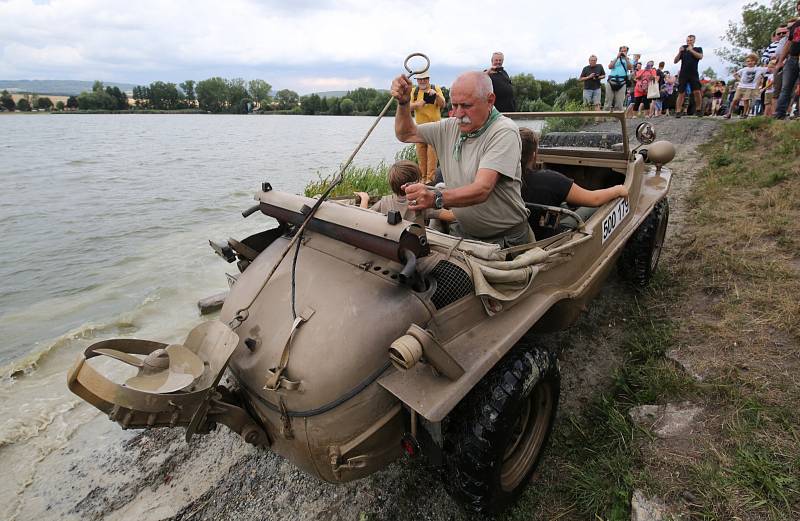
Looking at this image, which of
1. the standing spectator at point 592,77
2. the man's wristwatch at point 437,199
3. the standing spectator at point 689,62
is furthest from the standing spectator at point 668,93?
Result: the man's wristwatch at point 437,199

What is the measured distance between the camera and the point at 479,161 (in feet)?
8.65

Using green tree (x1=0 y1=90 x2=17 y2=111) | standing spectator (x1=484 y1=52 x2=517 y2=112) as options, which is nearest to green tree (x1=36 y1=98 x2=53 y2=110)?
green tree (x1=0 y1=90 x2=17 y2=111)

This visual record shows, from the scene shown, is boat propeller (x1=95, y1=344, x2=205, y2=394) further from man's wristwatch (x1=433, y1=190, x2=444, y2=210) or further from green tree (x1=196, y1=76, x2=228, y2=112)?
green tree (x1=196, y1=76, x2=228, y2=112)

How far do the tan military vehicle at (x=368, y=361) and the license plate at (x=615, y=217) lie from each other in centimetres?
91

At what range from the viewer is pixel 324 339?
1780 millimetres

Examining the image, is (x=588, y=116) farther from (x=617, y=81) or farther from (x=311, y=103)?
(x=311, y=103)

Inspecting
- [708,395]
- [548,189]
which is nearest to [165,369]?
[548,189]

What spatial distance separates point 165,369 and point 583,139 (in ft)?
15.6

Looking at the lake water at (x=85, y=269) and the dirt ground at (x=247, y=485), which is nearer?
the dirt ground at (x=247, y=485)

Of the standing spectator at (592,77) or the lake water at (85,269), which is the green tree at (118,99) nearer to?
the lake water at (85,269)

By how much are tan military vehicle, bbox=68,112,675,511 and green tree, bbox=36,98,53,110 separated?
3470 inches

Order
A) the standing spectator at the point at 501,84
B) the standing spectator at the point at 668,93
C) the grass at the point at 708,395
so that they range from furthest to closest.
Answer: the standing spectator at the point at 668,93
the standing spectator at the point at 501,84
the grass at the point at 708,395

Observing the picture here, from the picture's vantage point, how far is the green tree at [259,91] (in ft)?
229

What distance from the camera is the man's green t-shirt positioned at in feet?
8.24
